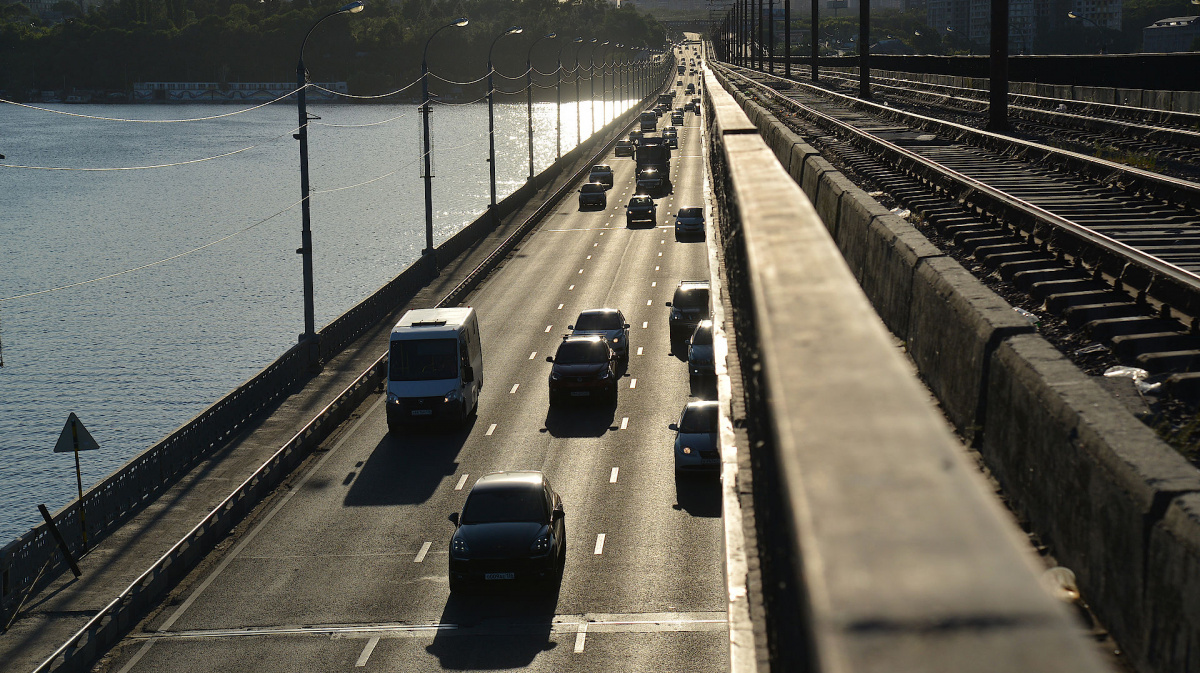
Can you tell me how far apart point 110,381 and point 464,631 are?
50.1 metres

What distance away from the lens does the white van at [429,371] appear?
28.6 metres

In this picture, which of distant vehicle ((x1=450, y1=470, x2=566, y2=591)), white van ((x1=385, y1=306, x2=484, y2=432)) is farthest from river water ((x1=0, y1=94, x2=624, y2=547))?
distant vehicle ((x1=450, y1=470, x2=566, y2=591))

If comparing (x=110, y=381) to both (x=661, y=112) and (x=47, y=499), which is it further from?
(x=661, y=112)

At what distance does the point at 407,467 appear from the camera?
86.7 feet

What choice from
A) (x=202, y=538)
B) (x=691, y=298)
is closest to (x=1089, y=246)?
(x=202, y=538)

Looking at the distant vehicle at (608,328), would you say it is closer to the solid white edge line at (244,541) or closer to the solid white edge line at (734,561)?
the solid white edge line at (244,541)

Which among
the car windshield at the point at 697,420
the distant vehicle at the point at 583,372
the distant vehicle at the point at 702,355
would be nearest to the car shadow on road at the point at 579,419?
the distant vehicle at the point at 583,372

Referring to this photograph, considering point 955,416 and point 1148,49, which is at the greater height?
point 1148,49

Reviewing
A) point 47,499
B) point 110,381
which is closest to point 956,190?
point 47,499

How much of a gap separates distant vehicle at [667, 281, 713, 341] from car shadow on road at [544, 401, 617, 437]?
24.6 feet

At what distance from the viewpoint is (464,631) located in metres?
17.6

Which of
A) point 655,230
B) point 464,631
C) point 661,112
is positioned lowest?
point 464,631

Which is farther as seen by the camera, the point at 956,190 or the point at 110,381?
the point at 110,381

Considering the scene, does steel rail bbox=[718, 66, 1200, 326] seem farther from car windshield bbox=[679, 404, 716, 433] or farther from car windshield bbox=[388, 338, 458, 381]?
car windshield bbox=[388, 338, 458, 381]
